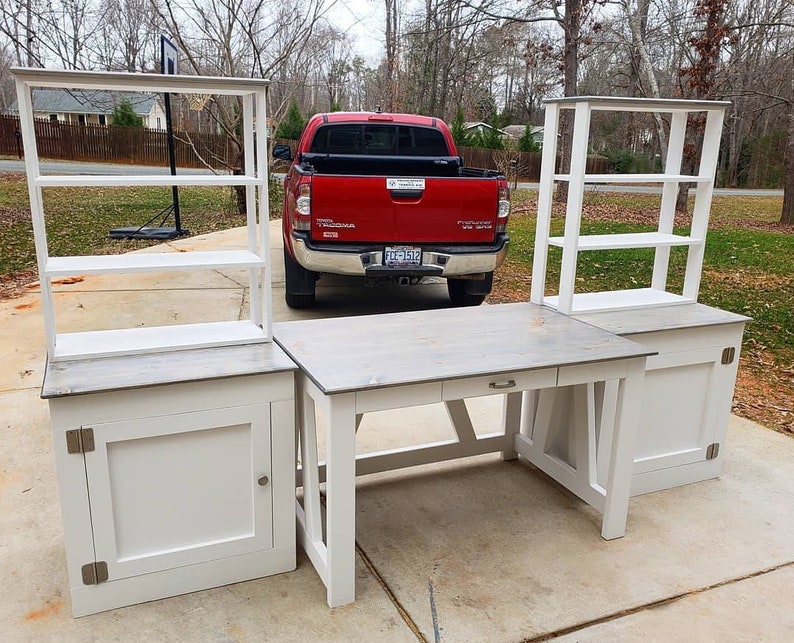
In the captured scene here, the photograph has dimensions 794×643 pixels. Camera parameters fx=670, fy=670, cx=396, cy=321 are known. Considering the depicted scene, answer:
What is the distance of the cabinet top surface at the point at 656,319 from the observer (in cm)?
309

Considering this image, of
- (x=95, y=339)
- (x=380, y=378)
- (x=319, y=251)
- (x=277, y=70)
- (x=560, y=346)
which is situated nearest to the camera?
(x=380, y=378)

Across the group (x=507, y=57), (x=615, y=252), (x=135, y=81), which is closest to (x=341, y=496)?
(x=135, y=81)

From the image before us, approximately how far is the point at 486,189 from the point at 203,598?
3987 millimetres

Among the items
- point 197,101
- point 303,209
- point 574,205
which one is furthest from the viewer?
point 197,101

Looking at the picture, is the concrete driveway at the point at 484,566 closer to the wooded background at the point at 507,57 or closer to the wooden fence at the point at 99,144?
the wooded background at the point at 507,57

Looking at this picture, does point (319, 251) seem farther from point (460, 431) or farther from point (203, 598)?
point (203, 598)

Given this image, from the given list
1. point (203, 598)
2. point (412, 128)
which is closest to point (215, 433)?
point (203, 598)

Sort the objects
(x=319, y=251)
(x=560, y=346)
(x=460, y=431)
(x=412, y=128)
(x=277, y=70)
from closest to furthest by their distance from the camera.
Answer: (x=560, y=346) < (x=460, y=431) < (x=319, y=251) < (x=412, y=128) < (x=277, y=70)

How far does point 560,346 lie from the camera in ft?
9.13

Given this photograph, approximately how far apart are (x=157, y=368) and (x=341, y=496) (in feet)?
2.56

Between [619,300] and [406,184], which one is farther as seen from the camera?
[406,184]

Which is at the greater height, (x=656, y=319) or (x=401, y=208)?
(x=401, y=208)

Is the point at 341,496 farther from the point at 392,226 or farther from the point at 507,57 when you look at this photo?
the point at 507,57

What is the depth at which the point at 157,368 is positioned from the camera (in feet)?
7.65
